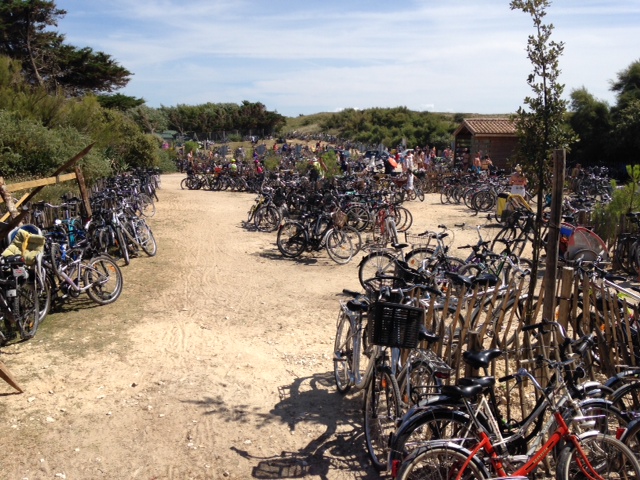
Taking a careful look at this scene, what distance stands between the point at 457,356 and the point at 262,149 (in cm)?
2774

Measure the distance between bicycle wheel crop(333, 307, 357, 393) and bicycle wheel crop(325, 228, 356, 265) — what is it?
475cm

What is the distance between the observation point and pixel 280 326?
6270 mm

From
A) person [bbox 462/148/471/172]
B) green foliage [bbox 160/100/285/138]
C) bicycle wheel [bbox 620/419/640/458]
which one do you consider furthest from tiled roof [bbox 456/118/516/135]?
green foliage [bbox 160/100/285/138]

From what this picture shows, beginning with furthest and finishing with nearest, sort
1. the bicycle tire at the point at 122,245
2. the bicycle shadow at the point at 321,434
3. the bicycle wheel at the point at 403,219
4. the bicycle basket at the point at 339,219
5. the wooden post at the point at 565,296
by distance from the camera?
the bicycle wheel at the point at 403,219
the bicycle basket at the point at 339,219
the bicycle tire at the point at 122,245
the wooden post at the point at 565,296
the bicycle shadow at the point at 321,434

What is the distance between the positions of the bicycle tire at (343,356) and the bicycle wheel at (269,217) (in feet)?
26.4

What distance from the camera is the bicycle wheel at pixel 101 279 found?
22.5 ft

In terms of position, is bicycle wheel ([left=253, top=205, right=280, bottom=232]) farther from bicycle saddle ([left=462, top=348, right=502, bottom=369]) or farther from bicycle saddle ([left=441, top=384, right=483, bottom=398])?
bicycle saddle ([left=441, top=384, right=483, bottom=398])

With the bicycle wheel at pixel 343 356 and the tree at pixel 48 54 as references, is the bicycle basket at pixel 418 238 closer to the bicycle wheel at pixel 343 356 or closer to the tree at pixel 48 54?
the bicycle wheel at pixel 343 356

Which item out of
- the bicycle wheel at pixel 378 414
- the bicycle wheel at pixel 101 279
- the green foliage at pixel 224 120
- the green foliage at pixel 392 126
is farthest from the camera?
the green foliage at pixel 224 120

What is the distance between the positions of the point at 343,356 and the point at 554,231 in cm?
185

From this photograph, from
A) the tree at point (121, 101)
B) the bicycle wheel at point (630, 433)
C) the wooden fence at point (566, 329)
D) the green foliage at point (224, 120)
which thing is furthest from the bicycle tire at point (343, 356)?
the green foliage at point (224, 120)

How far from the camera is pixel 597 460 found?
9.23ft

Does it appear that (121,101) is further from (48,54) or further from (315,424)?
(315,424)

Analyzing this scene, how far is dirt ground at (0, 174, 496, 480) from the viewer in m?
3.66
